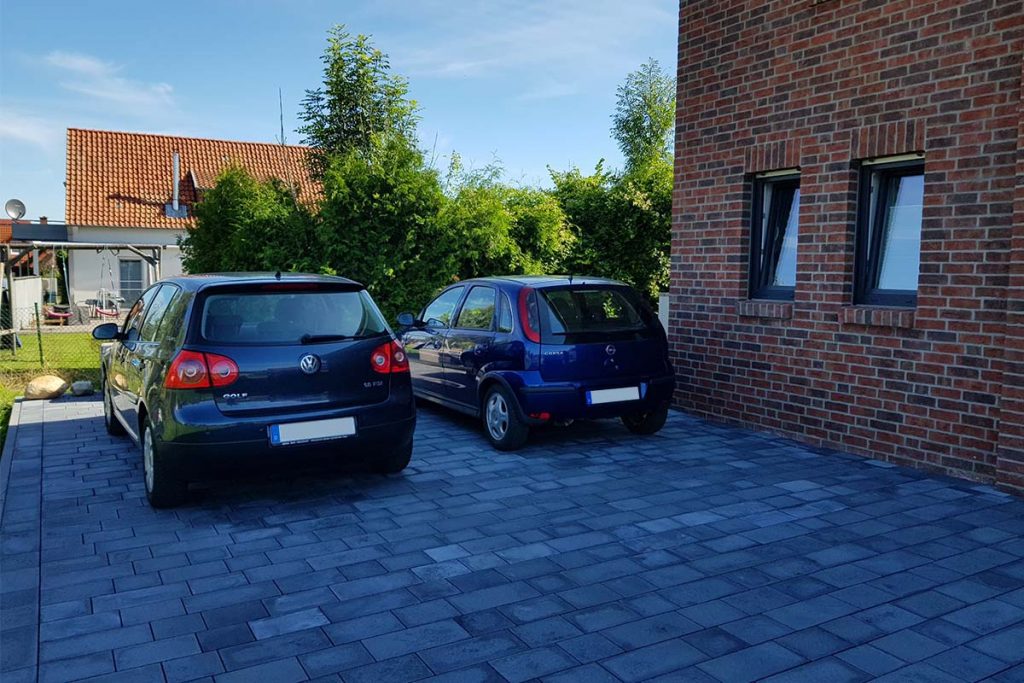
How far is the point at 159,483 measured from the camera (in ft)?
17.7

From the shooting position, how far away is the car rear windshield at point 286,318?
5.34 m

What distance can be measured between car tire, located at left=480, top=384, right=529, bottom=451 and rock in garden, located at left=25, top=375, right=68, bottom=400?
246 inches

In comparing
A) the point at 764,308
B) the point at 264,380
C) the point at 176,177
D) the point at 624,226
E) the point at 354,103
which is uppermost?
the point at 176,177

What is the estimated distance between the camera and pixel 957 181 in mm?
6301

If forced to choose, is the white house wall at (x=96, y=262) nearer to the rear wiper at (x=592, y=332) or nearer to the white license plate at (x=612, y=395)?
the rear wiper at (x=592, y=332)

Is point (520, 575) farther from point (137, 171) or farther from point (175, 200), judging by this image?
point (137, 171)

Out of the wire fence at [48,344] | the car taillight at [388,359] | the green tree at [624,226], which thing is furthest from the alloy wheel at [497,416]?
the green tree at [624,226]

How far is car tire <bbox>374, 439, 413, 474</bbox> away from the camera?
6.20 metres

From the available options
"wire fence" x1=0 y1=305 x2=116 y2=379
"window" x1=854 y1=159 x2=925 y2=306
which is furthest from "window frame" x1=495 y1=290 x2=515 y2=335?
"wire fence" x1=0 y1=305 x2=116 y2=379

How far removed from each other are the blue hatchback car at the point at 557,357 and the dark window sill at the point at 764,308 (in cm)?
117

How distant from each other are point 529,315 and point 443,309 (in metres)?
1.87

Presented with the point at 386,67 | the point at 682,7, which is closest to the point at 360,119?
the point at 386,67

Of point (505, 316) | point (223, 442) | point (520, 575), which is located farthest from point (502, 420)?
point (520, 575)

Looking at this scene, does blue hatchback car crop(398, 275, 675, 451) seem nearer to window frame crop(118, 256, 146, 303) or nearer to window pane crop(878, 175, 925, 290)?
window pane crop(878, 175, 925, 290)
